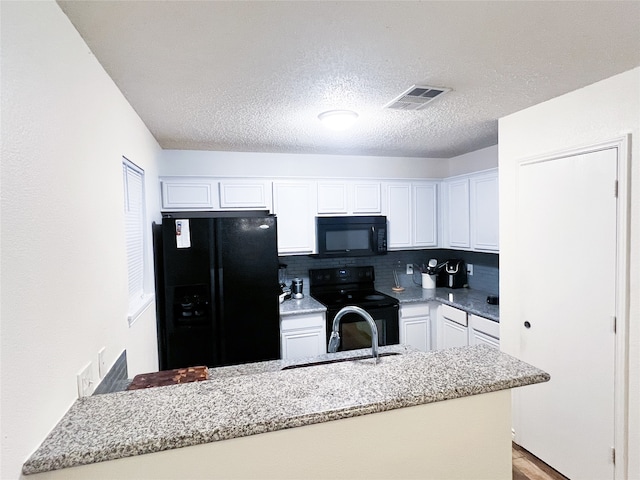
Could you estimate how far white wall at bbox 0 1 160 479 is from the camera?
828 mm

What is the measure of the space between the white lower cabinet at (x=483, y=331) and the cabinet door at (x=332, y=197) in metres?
1.64

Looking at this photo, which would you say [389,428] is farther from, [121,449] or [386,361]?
[121,449]

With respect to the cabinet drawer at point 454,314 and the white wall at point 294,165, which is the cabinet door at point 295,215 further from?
the cabinet drawer at point 454,314

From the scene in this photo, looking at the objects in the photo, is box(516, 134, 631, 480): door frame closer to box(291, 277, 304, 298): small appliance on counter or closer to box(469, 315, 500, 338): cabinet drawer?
box(469, 315, 500, 338): cabinet drawer

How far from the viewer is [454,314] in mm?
3371

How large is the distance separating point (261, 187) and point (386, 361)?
243 cm

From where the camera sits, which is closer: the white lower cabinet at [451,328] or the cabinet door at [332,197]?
the white lower cabinet at [451,328]

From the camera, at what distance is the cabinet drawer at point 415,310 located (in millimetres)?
3576

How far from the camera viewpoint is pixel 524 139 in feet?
7.80

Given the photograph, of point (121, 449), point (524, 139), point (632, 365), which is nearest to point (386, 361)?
point (121, 449)

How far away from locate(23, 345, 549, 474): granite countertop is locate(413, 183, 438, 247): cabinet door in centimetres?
263

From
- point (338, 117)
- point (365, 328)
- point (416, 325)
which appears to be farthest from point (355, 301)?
point (338, 117)

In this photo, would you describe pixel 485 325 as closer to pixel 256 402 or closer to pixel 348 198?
pixel 348 198

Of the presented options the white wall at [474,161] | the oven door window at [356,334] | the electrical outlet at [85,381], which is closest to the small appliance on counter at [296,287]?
the oven door window at [356,334]
